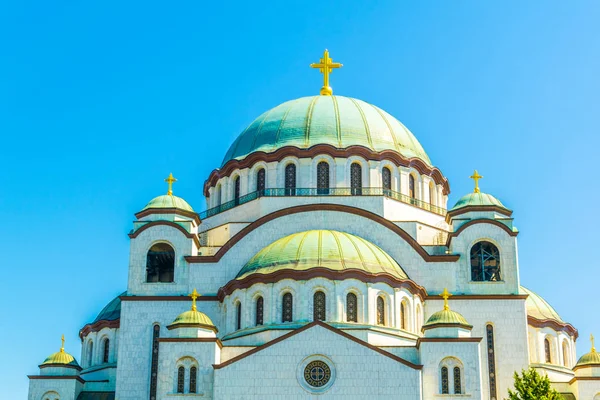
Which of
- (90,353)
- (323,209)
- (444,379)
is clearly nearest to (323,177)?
(323,209)

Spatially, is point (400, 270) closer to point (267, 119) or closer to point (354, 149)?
point (354, 149)

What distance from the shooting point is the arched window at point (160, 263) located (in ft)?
155

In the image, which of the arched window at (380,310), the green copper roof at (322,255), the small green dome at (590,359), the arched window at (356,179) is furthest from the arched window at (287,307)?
the small green dome at (590,359)

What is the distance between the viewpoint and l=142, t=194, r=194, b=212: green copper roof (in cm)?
4775

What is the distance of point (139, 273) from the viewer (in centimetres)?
4616

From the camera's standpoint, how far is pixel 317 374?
39.3 m

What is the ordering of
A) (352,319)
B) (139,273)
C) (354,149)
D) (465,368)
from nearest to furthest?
1. (465,368)
2. (352,319)
3. (139,273)
4. (354,149)

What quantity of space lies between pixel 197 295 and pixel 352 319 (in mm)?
6682

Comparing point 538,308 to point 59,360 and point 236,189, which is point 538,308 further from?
point 59,360

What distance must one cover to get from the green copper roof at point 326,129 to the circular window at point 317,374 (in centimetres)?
1365

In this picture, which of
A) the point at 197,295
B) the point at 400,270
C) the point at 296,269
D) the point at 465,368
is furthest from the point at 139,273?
the point at 465,368

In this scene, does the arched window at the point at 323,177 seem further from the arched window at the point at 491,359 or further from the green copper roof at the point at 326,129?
the arched window at the point at 491,359

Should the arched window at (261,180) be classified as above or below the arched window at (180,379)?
above

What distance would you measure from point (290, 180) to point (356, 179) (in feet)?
9.74
